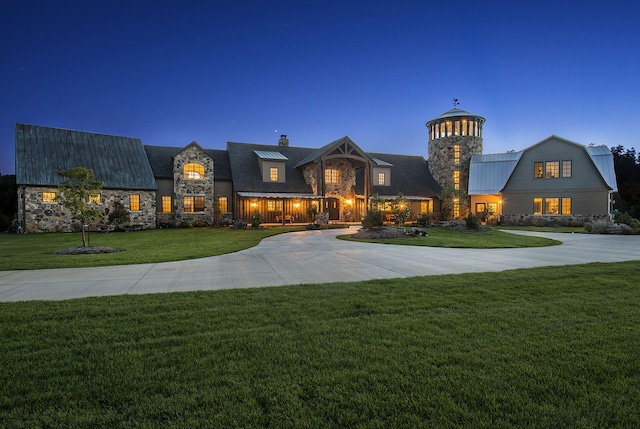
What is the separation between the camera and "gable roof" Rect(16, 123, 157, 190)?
2125 centimetres

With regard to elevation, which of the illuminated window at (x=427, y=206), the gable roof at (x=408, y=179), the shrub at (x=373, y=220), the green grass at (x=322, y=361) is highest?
the gable roof at (x=408, y=179)

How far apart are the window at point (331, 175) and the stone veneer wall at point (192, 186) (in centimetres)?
980

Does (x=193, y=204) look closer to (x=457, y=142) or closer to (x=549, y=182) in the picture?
(x=457, y=142)

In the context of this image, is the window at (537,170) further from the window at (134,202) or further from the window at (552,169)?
the window at (134,202)

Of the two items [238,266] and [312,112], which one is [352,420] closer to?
[238,266]

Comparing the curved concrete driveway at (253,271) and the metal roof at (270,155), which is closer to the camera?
the curved concrete driveway at (253,271)

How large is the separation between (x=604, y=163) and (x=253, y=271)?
33.1 meters

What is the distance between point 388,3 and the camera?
24297mm

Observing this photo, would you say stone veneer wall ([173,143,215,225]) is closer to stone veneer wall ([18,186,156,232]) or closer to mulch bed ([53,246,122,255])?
stone veneer wall ([18,186,156,232])

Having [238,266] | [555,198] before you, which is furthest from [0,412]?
[555,198]

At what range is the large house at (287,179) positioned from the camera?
22652 mm

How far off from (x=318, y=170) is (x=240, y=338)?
2401 centimetres

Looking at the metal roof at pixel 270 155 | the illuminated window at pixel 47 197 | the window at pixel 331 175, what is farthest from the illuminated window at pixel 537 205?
the illuminated window at pixel 47 197

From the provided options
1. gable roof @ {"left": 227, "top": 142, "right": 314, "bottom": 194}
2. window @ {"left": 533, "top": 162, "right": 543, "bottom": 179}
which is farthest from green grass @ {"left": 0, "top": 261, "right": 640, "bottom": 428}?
window @ {"left": 533, "top": 162, "right": 543, "bottom": 179}
